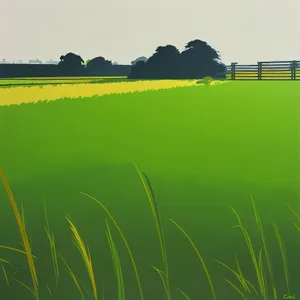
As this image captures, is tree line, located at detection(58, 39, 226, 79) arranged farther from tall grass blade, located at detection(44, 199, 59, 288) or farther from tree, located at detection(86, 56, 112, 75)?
tall grass blade, located at detection(44, 199, 59, 288)

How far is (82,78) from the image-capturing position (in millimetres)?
2146

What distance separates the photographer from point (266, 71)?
82.9 inches

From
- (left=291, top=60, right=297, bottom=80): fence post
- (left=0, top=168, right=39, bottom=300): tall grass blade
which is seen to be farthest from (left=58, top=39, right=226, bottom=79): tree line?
(left=0, top=168, right=39, bottom=300): tall grass blade

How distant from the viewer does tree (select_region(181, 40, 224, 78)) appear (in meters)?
2.10

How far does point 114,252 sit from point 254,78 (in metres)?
0.93

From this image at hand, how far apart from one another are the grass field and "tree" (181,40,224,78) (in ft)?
0.26

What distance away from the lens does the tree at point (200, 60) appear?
2096mm

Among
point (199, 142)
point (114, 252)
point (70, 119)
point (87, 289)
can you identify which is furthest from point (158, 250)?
point (70, 119)

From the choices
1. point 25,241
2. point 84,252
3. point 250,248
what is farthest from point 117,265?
point 250,248

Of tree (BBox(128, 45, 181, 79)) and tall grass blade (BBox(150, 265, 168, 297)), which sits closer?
tall grass blade (BBox(150, 265, 168, 297))

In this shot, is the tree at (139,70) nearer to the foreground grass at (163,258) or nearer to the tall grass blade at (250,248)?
the foreground grass at (163,258)

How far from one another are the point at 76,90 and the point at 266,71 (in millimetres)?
805

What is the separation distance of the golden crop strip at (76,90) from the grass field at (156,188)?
0.01 metres
